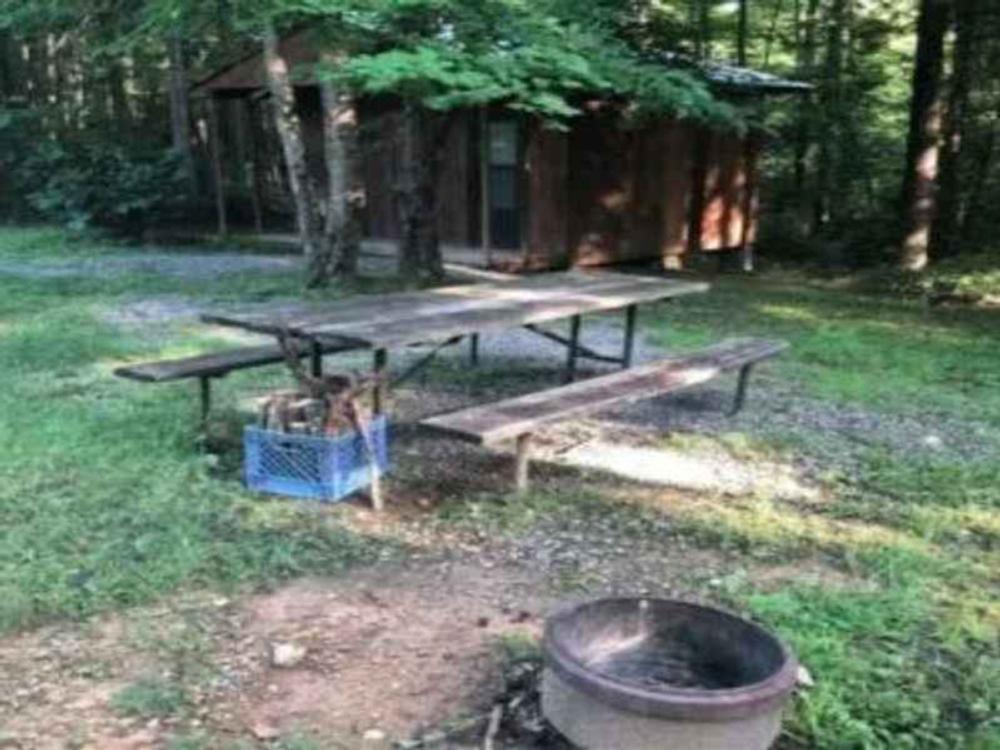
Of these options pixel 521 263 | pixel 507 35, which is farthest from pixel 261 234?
pixel 507 35

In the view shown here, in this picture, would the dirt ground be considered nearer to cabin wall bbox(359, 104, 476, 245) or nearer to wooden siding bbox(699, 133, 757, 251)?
cabin wall bbox(359, 104, 476, 245)

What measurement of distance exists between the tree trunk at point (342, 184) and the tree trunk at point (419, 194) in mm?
474

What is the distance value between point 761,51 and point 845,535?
16.6 m

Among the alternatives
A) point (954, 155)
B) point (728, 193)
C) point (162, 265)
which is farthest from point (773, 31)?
point (162, 265)

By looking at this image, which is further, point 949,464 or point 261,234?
point 261,234

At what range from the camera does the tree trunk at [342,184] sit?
10.6 meters

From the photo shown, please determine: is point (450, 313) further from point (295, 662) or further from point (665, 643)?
point (665, 643)

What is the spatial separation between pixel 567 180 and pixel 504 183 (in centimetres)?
71

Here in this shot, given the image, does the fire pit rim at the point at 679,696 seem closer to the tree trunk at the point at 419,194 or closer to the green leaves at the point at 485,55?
the green leaves at the point at 485,55

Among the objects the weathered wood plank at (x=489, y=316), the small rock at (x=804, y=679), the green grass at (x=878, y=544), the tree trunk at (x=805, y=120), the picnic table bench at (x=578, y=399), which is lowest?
the green grass at (x=878, y=544)


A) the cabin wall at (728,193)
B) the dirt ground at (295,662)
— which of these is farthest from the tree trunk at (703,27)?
the dirt ground at (295,662)

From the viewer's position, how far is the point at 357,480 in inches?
194

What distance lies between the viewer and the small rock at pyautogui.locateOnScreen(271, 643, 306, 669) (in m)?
3.38

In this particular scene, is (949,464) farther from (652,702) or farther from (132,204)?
(132,204)
